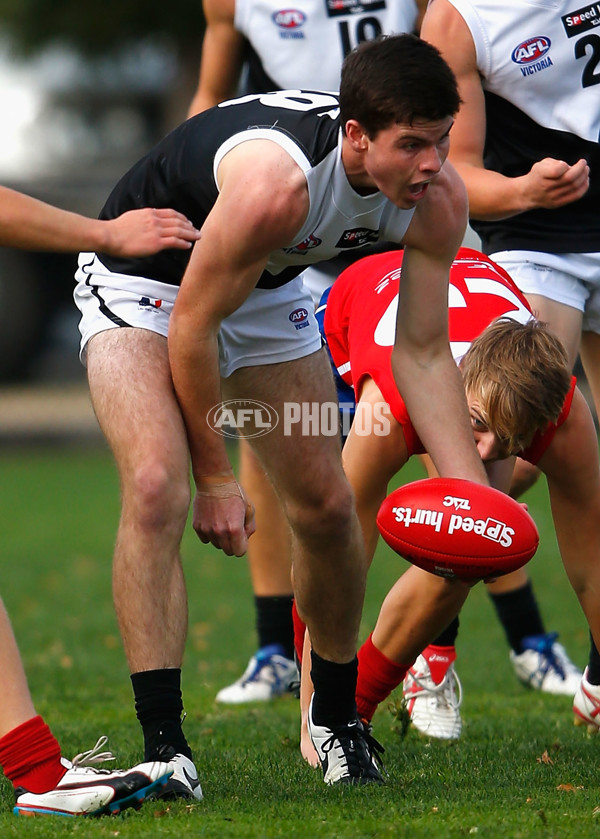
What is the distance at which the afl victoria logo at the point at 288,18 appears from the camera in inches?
222

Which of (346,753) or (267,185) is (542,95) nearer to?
(267,185)

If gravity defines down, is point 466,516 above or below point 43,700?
above

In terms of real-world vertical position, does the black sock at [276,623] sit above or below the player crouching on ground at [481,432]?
below

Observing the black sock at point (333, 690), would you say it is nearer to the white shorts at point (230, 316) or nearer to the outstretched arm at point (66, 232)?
the white shorts at point (230, 316)

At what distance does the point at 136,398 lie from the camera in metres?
3.58

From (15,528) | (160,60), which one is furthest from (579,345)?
(160,60)

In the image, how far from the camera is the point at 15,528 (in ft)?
40.3

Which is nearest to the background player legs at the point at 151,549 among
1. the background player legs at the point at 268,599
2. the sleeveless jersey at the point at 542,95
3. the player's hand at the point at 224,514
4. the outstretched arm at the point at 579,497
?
the player's hand at the point at 224,514

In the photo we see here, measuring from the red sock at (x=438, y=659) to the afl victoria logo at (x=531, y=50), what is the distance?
2221mm

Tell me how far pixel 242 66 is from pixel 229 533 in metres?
2.97

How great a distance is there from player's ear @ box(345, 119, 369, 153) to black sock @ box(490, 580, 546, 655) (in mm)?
2978

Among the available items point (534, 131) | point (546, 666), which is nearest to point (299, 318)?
point (534, 131)

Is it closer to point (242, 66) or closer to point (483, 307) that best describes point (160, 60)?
point (242, 66)

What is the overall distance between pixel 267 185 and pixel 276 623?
2.98 metres
